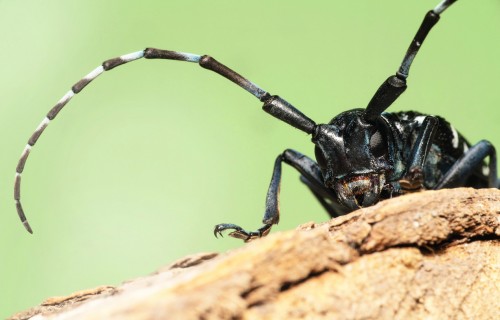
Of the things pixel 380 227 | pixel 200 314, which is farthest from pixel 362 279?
pixel 200 314

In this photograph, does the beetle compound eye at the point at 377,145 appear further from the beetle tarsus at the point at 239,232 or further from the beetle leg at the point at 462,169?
the beetle tarsus at the point at 239,232

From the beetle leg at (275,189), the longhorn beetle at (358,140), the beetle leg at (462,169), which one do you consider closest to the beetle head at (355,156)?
the longhorn beetle at (358,140)

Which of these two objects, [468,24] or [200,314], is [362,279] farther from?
[468,24]

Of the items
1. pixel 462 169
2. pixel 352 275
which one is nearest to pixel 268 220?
pixel 462 169

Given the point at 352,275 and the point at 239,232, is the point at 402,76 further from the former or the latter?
the point at 352,275

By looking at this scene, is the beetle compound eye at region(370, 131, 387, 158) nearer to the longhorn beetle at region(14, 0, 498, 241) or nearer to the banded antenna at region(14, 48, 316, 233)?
the longhorn beetle at region(14, 0, 498, 241)
